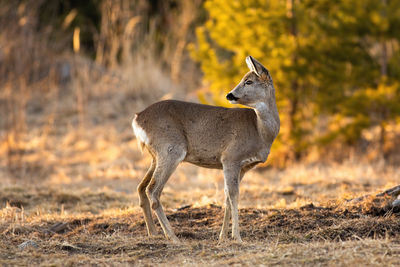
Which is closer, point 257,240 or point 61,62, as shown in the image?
point 257,240

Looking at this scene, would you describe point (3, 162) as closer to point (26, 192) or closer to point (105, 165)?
point (105, 165)

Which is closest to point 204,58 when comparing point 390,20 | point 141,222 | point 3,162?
point 390,20

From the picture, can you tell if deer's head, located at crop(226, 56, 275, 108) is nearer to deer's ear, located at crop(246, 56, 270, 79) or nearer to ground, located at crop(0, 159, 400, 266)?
deer's ear, located at crop(246, 56, 270, 79)

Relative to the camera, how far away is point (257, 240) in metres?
5.91

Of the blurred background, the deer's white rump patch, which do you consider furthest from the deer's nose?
the blurred background

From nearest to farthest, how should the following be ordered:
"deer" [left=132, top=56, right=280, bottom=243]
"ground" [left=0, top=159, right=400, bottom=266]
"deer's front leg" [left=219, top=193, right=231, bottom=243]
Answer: "ground" [left=0, top=159, right=400, bottom=266] → "deer's front leg" [left=219, top=193, right=231, bottom=243] → "deer" [left=132, top=56, right=280, bottom=243]

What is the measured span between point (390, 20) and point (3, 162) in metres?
10.9

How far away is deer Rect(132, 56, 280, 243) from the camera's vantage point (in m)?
6.06

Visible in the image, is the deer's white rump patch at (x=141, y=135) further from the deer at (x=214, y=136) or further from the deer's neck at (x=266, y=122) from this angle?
the deer's neck at (x=266, y=122)

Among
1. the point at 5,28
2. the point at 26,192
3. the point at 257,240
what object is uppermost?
the point at 5,28

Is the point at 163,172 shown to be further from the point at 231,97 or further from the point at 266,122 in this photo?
the point at 266,122

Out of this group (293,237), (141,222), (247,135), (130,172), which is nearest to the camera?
(293,237)

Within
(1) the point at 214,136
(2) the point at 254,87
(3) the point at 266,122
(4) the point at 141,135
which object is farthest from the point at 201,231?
(2) the point at 254,87

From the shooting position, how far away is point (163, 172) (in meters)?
6.07
